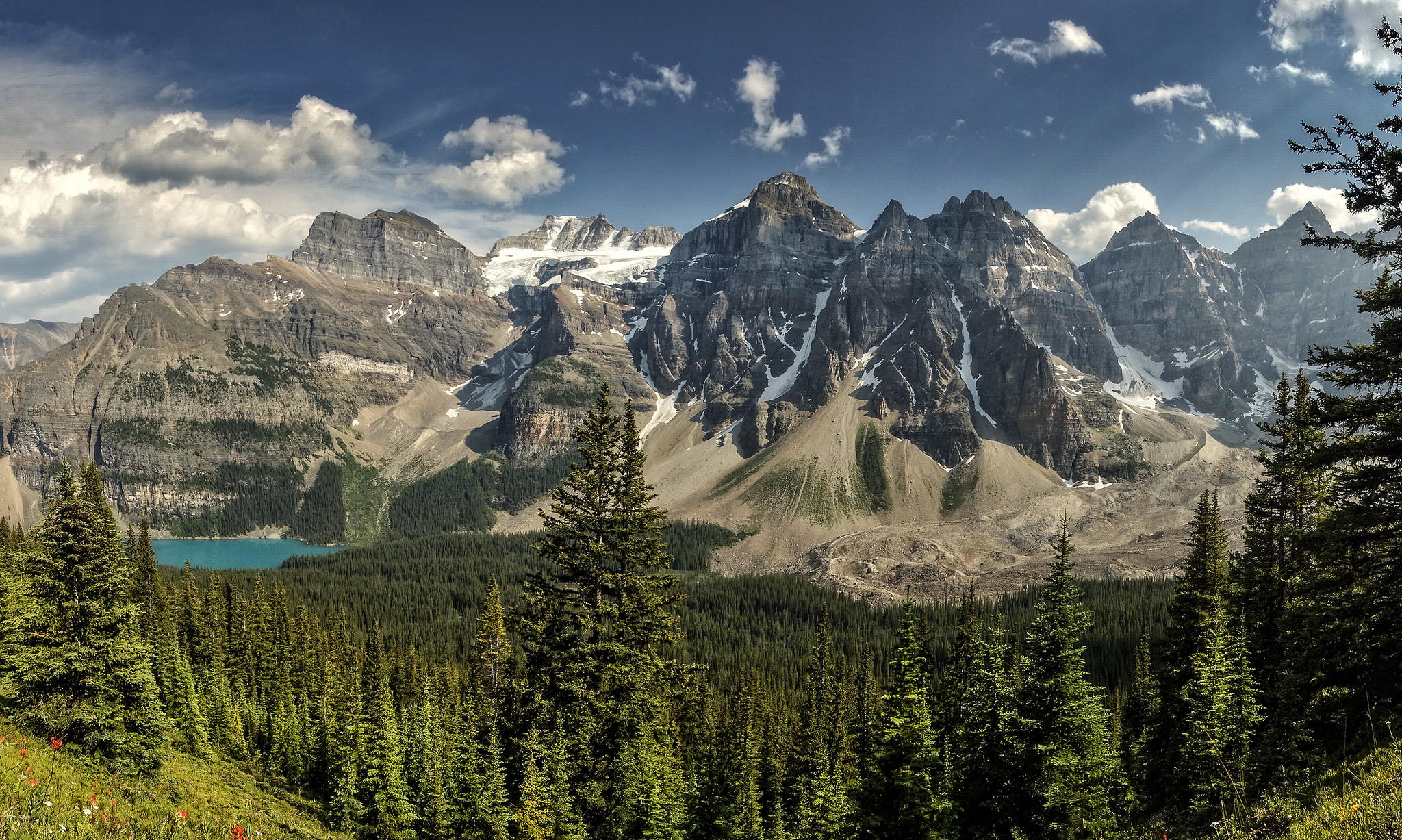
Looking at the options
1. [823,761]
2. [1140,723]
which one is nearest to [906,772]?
[823,761]

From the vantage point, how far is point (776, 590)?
532ft

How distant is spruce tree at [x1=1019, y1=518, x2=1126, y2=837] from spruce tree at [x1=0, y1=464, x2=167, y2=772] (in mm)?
29236

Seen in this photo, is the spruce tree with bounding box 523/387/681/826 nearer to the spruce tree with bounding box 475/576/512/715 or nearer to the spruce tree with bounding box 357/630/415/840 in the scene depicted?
the spruce tree with bounding box 357/630/415/840

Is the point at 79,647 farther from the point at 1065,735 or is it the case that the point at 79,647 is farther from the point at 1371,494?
the point at 1371,494

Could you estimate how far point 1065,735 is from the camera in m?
17.7

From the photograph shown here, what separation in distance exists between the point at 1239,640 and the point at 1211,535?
28.8ft

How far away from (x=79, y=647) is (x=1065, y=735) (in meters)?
33.5

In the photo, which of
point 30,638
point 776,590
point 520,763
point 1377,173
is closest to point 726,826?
point 520,763

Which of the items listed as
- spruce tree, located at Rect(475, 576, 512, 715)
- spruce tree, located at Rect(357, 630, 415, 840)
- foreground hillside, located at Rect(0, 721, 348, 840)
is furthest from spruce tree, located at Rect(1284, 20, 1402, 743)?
spruce tree, located at Rect(475, 576, 512, 715)

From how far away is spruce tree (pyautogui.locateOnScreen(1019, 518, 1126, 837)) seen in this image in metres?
17.3

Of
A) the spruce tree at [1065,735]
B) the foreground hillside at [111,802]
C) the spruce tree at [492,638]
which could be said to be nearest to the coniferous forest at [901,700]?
the spruce tree at [1065,735]

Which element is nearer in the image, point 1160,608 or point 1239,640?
point 1239,640

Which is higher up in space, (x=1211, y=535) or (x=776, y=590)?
(x=1211, y=535)

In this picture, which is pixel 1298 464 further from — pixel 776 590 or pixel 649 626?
pixel 776 590
